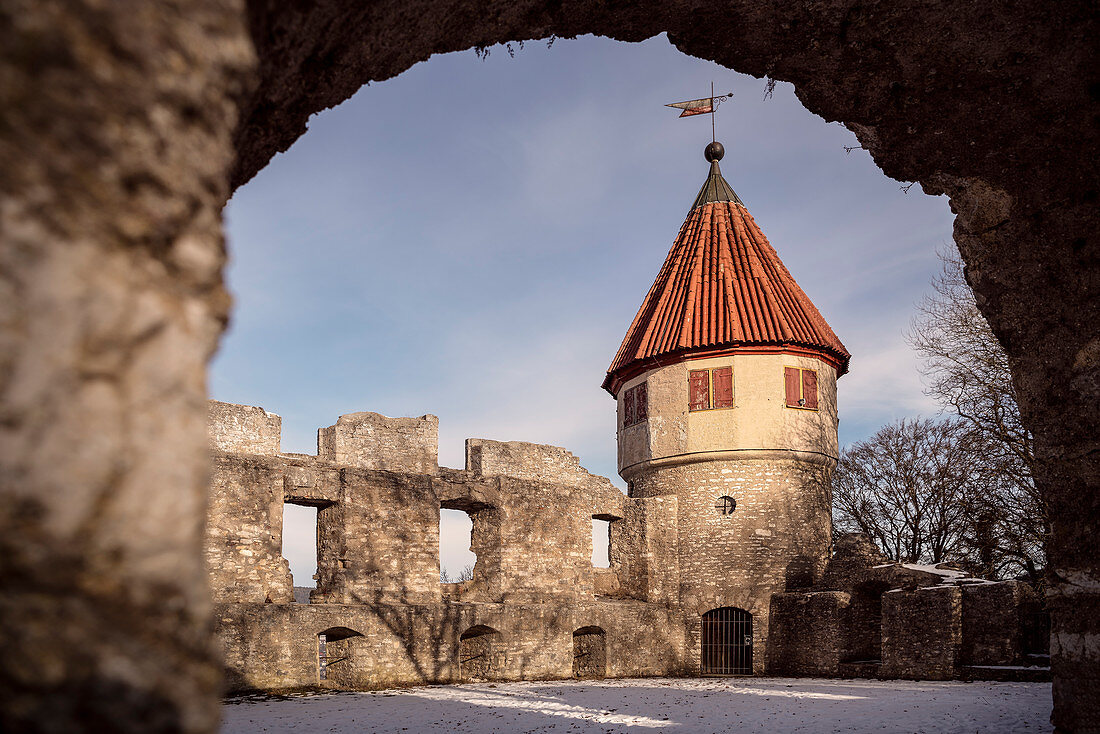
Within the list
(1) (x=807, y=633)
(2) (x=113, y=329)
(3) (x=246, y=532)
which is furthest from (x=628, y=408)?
(2) (x=113, y=329)

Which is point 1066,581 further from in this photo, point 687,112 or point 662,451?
point 687,112

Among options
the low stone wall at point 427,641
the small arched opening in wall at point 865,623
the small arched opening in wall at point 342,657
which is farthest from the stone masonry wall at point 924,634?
the small arched opening in wall at point 342,657

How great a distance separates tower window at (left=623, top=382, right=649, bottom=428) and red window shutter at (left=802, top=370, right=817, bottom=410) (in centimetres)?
347

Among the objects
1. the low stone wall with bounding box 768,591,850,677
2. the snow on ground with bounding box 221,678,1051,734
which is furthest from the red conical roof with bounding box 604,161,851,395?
the snow on ground with bounding box 221,678,1051,734

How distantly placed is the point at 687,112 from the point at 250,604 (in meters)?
15.6

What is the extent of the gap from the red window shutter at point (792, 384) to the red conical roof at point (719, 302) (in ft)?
1.74

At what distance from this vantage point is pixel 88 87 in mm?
1567

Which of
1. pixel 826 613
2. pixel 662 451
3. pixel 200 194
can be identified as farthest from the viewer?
pixel 662 451

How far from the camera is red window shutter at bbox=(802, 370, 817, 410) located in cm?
1856

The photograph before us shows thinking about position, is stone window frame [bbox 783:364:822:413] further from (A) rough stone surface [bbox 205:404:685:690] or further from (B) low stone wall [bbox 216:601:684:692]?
(B) low stone wall [bbox 216:601:684:692]

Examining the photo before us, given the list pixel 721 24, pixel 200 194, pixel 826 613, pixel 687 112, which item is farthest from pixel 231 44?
pixel 687 112

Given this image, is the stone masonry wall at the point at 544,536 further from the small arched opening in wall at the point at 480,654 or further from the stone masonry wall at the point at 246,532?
the stone masonry wall at the point at 246,532

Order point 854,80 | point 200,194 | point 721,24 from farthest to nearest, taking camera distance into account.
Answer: point 854,80 < point 721,24 < point 200,194

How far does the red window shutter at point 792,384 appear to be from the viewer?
723 inches
